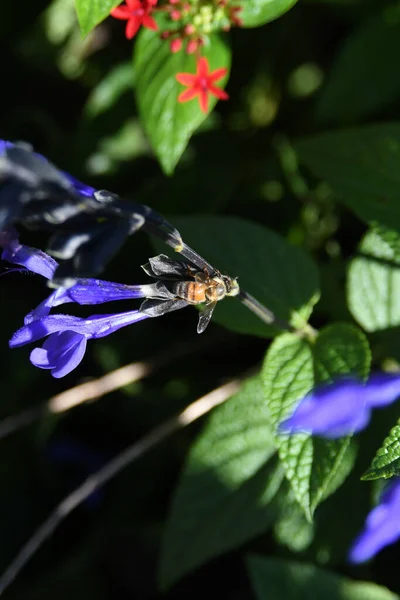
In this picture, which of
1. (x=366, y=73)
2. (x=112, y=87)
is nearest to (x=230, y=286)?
(x=366, y=73)

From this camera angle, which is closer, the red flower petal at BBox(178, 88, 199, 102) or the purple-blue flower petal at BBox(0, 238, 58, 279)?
the purple-blue flower petal at BBox(0, 238, 58, 279)

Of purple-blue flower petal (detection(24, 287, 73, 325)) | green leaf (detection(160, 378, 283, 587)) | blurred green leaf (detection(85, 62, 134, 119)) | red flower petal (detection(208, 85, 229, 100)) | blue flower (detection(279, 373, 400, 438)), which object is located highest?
purple-blue flower petal (detection(24, 287, 73, 325))

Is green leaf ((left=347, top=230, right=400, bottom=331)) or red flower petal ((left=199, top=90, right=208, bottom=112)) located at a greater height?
red flower petal ((left=199, top=90, right=208, bottom=112))

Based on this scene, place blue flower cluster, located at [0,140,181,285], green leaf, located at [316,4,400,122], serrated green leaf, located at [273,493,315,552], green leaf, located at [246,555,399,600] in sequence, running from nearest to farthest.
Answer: blue flower cluster, located at [0,140,181,285] < green leaf, located at [246,555,399,600] < serrated green leaf, located at [273,493,315,552] < green leaf, located at [316,4,400,122]

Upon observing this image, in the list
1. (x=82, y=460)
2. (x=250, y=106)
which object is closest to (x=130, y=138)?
(x=250, y=106)

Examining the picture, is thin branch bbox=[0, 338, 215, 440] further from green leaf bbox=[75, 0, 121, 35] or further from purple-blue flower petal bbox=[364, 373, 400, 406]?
green leaf bbox=[75, 0, 121, 35]

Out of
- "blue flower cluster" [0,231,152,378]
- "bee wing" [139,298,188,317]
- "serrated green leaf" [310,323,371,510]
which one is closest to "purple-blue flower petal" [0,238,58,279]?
"blue flower cluster" [0,231,152,378]

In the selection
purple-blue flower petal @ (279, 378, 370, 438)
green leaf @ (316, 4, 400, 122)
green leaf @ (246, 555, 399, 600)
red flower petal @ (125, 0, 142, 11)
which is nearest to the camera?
purple-blue flower petal @ (279, 378, 370, 438)
